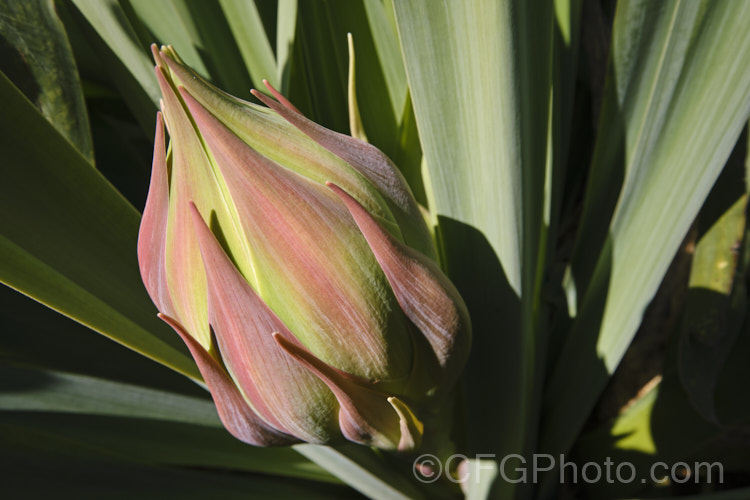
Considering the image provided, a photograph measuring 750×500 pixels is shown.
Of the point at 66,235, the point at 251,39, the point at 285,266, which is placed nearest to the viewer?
the point at 285,266

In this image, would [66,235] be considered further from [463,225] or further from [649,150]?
[649,150]

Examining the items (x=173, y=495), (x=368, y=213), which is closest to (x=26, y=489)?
(x=173, y=495)

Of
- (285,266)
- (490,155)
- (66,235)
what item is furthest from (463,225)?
(66,235)

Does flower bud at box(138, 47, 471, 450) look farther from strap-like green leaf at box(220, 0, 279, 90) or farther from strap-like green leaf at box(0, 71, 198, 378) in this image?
strap-like green leaf at box(220, 0, 279, 90)

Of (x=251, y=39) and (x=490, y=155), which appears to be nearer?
(x=490, y=155)

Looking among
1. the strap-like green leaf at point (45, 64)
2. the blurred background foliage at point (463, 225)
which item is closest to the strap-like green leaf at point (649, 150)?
the blurred background foliage at point (463, 225)

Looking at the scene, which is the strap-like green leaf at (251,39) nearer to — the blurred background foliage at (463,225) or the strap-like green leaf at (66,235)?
the blurred background foliage at (463,225)

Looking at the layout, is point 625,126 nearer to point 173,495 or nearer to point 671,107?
point 671,107
